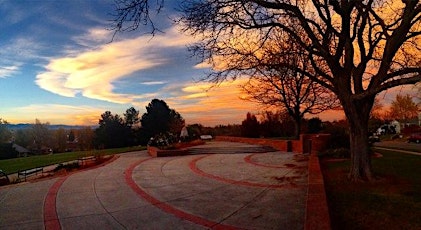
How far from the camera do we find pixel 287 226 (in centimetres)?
632

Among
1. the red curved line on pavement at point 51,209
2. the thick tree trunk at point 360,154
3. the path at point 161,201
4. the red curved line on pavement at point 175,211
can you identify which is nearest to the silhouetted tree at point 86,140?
the path at point 161,201

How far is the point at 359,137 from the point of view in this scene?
10109 millimetres

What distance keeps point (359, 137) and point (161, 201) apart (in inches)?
262

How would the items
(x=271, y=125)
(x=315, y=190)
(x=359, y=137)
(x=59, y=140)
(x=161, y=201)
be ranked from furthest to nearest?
1. (x=59, y=140)
2. (x=271, y=125)
3. (x=359, y=137)
4. (x=161, y=201)
5. (x=315, y=190)

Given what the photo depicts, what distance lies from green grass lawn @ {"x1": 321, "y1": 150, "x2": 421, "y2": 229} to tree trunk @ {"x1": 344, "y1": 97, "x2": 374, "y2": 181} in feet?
1.40

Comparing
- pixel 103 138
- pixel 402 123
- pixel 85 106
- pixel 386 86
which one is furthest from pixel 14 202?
pixel 402 123

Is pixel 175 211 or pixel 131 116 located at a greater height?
pixel 131 116

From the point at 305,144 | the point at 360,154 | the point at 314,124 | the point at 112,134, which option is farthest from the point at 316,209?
the point at 112,134

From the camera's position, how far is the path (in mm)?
6756

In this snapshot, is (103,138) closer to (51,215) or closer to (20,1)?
(20,1)

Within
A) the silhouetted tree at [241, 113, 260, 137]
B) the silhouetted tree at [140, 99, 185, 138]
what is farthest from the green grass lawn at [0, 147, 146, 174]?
the silhouetted tree at [140, 99, 185, 138]

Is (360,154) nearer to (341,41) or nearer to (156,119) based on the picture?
(341,41)

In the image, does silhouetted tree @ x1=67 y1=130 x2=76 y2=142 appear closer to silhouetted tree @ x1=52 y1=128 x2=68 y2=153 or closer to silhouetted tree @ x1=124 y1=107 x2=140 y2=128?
silhouetted tree @ x1=52 y1=128 x2=68 y2=153

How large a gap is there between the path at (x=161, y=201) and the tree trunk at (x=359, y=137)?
1.95m
